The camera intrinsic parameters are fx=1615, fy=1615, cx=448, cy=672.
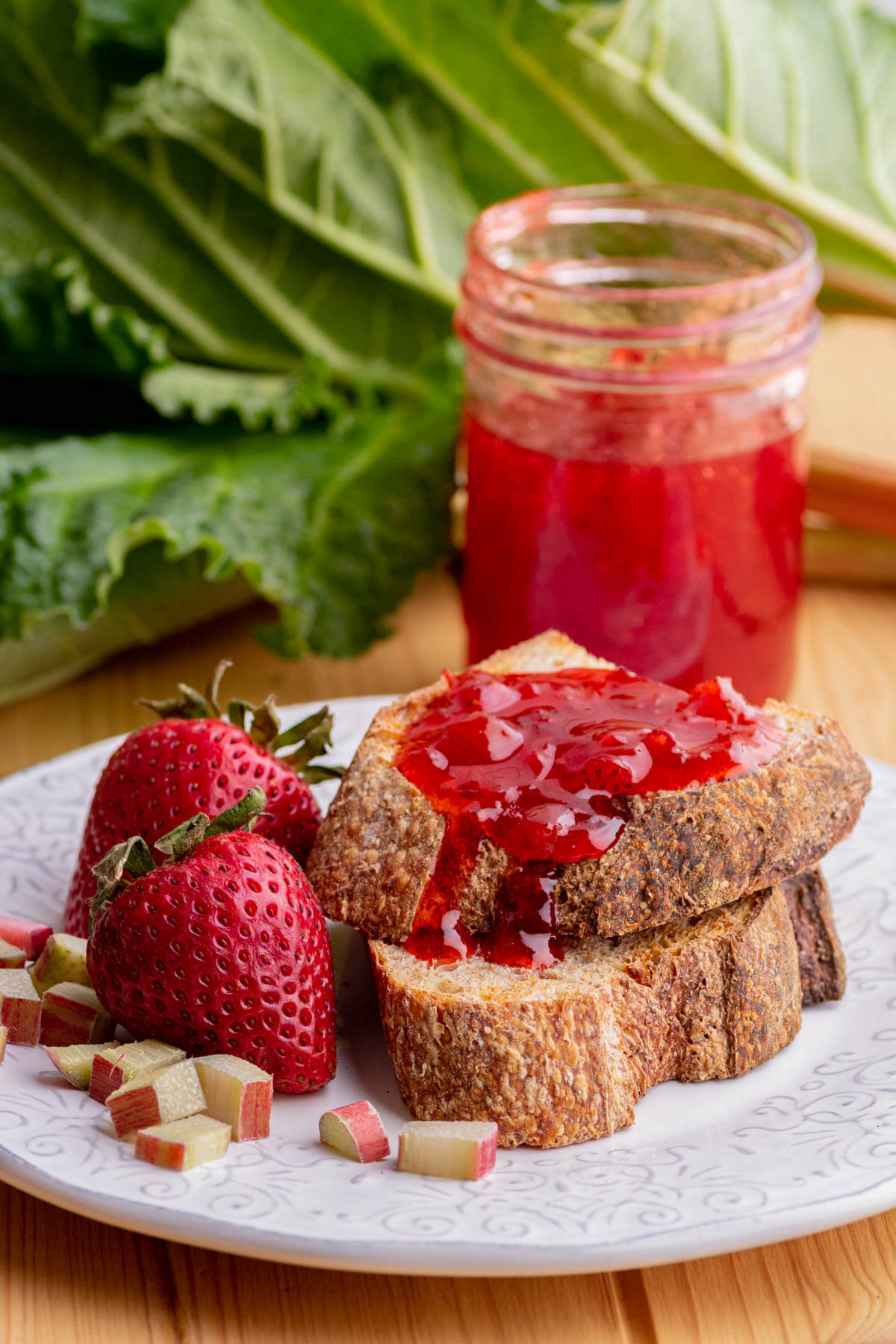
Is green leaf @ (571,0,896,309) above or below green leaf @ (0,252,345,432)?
above

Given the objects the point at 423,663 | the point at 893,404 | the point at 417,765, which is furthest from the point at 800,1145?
the point at 893,404

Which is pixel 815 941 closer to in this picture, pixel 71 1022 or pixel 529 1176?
pixel 529 1176

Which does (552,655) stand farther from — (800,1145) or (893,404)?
(893,404)

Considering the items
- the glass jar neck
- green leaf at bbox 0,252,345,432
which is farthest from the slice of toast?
green leaf at bbox 0,252,345,432

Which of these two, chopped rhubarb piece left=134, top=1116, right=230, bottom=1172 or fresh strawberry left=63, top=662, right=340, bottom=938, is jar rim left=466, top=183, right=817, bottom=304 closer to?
fresh strawberry left=63, top=662, right=340, bottom=938

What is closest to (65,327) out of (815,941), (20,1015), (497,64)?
(497,64)

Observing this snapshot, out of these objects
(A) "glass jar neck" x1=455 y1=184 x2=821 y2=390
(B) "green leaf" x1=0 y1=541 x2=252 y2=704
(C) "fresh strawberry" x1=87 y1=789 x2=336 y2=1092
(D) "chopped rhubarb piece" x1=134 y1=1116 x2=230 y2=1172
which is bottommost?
(B) "green leaf" x1=0 y1=541 x2=252 y2=704
